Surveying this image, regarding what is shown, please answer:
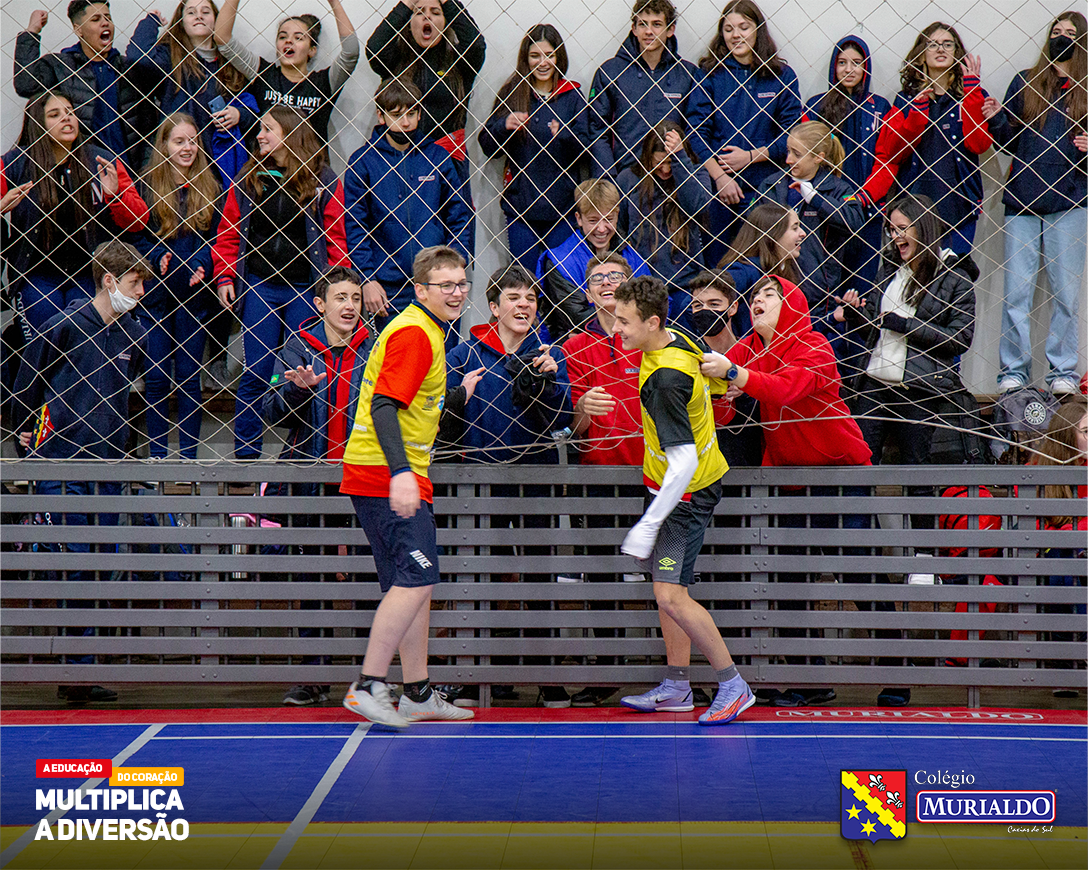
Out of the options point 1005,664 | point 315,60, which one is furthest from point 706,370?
point 315,60

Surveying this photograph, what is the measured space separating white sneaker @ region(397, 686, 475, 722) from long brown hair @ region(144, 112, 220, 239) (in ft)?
9.81

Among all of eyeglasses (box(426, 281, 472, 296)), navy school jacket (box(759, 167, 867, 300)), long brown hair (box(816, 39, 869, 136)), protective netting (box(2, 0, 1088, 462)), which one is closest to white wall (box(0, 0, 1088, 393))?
protective netting (box(2, 0, 1088, 462))

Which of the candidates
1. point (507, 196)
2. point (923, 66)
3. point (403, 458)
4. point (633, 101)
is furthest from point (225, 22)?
point (923, 66)

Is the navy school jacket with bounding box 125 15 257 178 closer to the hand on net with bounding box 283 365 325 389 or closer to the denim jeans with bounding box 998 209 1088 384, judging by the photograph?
the hand on net with bounding box 283 365 325 389

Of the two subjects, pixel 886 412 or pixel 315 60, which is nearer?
pixel 886 412

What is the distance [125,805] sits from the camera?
4043 mm

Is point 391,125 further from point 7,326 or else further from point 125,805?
point 125,805

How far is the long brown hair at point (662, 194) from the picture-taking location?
6207 millimetres

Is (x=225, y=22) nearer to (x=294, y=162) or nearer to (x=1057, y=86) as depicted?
(x=294, y=162)

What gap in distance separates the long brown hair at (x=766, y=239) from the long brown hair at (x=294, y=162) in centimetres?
236

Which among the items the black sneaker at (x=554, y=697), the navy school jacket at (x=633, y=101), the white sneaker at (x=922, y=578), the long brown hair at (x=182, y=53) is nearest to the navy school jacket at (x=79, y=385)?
the long brown hair at (x=182, y=53)

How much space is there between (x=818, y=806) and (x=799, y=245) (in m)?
2.94

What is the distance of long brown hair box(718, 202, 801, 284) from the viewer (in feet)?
18.8

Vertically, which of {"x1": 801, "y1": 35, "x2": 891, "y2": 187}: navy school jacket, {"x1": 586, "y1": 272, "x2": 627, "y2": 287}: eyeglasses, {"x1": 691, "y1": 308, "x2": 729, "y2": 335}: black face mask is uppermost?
{"x1": 801, "y1": 35, "x2": 891, "y2": 187}: navy school jacket
